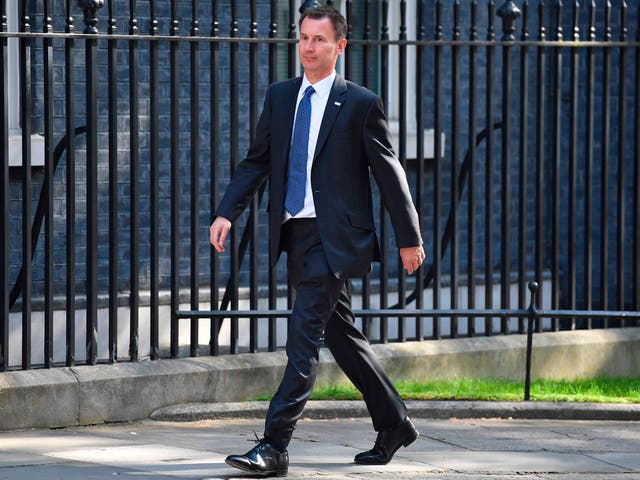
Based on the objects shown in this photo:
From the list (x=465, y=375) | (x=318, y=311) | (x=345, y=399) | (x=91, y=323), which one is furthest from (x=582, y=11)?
(x=318, y=311)

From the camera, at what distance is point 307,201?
6117 millimetres

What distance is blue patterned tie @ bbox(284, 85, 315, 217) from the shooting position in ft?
20.1

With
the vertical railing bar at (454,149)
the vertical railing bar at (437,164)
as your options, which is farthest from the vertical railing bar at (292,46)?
the vertical railing bar at (454,149)

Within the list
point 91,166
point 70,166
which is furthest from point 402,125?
point 70,166

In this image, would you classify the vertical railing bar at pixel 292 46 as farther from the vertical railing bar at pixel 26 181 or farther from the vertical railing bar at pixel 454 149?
the vertical railing bar at pixel 26 181

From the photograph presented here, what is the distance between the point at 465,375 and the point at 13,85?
3.03 meters

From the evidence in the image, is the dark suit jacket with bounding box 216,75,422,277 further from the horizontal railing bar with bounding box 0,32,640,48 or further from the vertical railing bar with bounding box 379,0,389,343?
the vertical railing bar with bounding box 379,0,389,343

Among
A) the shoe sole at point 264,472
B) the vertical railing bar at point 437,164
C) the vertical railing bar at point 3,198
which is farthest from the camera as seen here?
the vertical railing bar at point 437,164

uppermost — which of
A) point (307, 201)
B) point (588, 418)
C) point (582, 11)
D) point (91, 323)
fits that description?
point (582, 11)

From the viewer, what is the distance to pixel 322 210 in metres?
6.05

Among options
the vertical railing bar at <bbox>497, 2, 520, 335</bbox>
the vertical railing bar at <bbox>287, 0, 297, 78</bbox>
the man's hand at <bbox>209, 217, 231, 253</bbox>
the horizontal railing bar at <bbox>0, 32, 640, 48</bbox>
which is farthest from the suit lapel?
the vertical railing bar at <bbox>497, 2, 520, 335</bbox>

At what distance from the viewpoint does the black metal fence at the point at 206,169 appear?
24.8 ft

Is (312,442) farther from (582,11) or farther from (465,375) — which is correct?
(582,11)

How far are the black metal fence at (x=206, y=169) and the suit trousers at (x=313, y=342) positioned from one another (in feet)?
5.03
